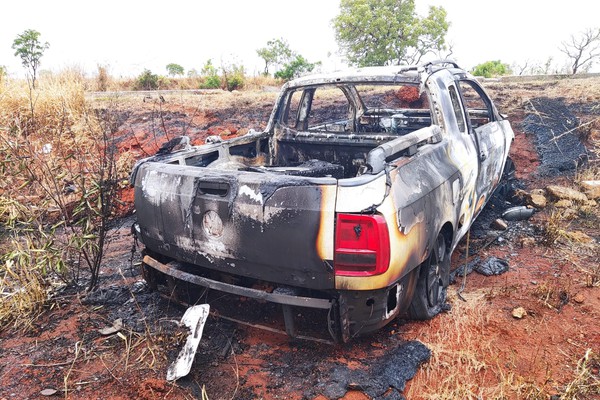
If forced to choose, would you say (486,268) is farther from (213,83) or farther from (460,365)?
(213,83)

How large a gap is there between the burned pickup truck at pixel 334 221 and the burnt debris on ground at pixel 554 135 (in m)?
4.07

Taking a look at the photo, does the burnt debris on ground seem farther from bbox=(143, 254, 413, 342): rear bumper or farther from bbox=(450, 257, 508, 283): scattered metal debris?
bbox=(143, 254, 413, 342): rear bumper

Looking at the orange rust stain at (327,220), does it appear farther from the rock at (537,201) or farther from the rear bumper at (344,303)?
the rock at (537,201)

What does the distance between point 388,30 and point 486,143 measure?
111ft

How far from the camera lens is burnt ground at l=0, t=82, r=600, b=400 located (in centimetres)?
254


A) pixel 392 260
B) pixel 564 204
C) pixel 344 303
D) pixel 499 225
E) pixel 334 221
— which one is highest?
pixel 334 221

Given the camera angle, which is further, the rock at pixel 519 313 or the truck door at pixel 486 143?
the truck door at pixel 486 143

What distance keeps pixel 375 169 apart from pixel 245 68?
18.3 m

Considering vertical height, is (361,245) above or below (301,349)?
above

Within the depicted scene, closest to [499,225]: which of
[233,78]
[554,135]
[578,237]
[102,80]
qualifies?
[578,237]

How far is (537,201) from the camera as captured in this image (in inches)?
211

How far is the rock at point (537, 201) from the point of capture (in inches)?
209

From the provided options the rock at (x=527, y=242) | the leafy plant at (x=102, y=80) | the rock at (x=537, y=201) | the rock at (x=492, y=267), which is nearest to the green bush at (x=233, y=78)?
the leafy plant at (x=102, y=80)

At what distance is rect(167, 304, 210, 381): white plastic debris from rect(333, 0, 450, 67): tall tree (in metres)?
34.7
